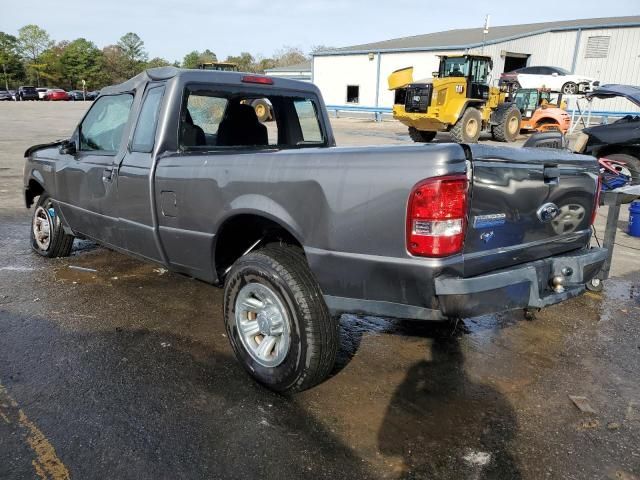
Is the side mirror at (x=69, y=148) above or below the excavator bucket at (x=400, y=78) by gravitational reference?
below

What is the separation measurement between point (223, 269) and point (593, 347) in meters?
2.77

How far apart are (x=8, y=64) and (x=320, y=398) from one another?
327 feet

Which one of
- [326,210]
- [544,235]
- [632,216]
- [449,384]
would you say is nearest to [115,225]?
[326,210]

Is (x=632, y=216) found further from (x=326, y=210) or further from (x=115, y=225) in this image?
(x=115, y=225)

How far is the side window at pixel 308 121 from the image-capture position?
480 centimetres

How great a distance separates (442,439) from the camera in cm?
264

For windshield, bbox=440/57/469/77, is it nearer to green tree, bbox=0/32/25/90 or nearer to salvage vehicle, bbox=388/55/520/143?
salvage vehicle, bbox=388/55/520/143

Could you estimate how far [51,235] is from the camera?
17.6ft

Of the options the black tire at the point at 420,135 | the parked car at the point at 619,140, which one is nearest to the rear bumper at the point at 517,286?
the parked car at the point at 619,140

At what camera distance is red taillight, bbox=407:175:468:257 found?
2326mm

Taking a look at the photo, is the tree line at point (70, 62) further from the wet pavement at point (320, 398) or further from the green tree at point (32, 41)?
the wet pavement at point (320, 398)

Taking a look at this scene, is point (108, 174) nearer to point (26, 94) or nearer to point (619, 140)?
point (619, 140)

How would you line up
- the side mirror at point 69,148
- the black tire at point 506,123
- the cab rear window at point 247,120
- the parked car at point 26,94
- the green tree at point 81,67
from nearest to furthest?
1. the cab rear window at point 247,120
2. the side mirror at point 69,148
3. the black tire at point 506,123
4. the parked car at point 26,94
5. the green tree at point 81,67

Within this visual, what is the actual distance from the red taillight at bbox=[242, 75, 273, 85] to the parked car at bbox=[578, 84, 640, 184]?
21.2 feet
